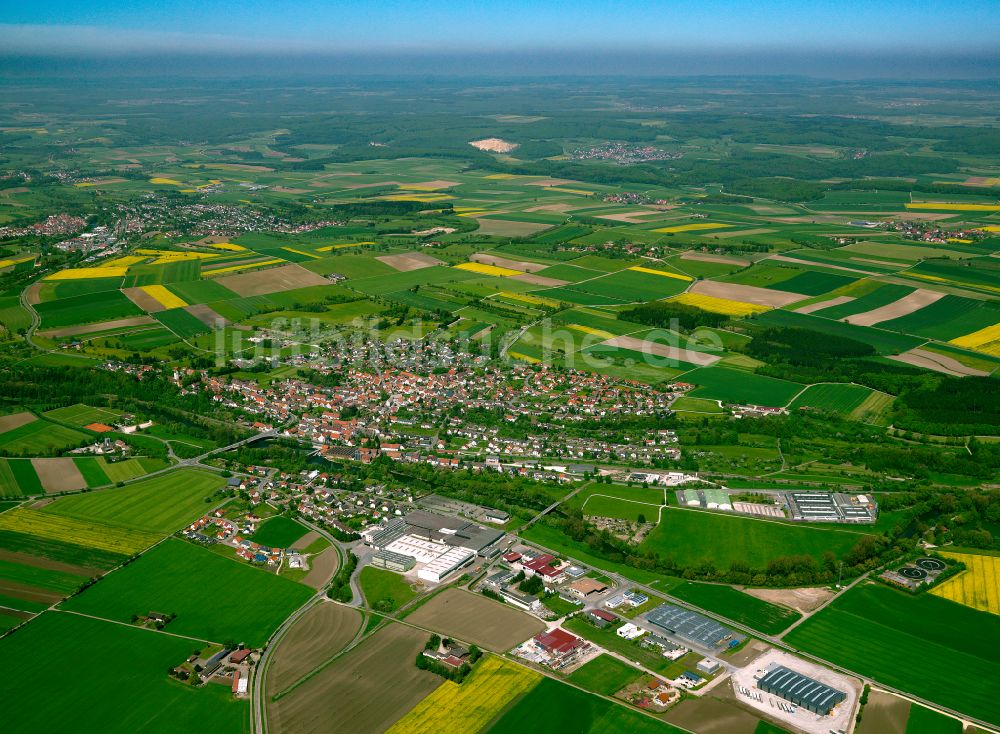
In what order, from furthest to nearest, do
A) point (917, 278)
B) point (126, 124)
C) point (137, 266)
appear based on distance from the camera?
point (126, 124)
point (137, 266)
point (917, 278)

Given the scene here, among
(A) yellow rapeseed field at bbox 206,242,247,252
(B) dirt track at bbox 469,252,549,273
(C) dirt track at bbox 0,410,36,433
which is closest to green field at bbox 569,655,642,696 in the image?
(C) dirt track at bbox 0,410,36,433

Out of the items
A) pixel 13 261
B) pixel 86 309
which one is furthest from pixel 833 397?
pixel 13 261

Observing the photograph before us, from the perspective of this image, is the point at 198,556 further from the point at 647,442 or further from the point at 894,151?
the point at 894,151

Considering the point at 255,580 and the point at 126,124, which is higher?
the point at 126,124

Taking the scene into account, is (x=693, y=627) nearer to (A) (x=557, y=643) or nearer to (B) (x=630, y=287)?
(A) (x=557, y=643)

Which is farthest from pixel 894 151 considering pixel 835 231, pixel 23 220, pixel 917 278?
pixel 23 220

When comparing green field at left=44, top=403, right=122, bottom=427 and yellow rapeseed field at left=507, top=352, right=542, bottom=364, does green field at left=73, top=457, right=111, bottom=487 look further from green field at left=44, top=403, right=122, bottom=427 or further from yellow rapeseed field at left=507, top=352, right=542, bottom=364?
yellow rapeseed field at left=507, top=352, right=542, bottom=364

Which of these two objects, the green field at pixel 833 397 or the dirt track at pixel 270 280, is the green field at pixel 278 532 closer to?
the green field at pixel 833 397
